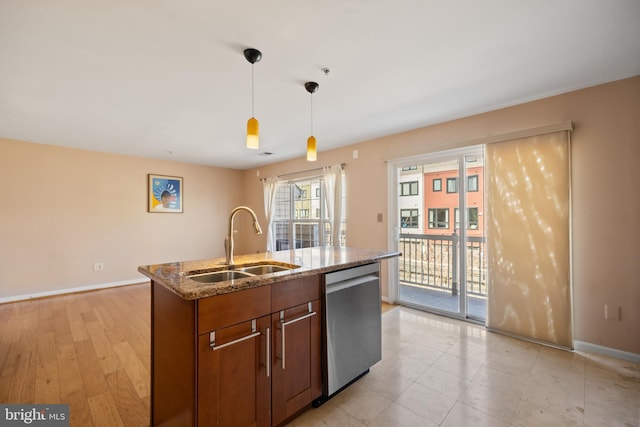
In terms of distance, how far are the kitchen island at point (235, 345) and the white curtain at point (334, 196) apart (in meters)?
2.58

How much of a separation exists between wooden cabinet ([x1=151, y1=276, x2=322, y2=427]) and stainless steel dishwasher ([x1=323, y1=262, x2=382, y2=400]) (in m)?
0.09

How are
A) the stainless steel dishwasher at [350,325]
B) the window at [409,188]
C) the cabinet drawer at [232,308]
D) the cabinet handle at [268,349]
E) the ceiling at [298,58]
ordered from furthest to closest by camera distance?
the window at [409,188], the stainless steel dishwasher at [350,325], the ceiling at [298,58], the cabinet handle at [268,349], the cabinet drawer at [232,308]

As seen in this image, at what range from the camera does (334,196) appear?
14.6 ft

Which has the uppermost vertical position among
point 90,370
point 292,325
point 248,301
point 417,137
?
point 417,137

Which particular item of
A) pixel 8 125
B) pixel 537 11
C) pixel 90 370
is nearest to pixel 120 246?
pixel 8 125

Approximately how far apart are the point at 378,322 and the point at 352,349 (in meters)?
0.34

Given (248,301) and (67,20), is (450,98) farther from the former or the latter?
(67,20)

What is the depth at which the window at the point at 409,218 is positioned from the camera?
3686 mm

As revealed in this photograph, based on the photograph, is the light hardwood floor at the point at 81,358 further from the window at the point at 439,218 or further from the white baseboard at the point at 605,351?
the white baseboard at the point at 605,351

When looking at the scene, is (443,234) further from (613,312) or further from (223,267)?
(223,267)

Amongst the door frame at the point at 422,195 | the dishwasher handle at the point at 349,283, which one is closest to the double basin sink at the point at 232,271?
the dishwasher handle at the point at 349,283

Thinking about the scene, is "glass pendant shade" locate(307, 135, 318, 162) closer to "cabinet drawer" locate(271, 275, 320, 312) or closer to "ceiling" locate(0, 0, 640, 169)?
"ceiling" locate(0, 0, 640, 169)

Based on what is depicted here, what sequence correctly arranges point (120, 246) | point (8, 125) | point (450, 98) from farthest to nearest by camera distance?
1. point (120, 246)
2. point (8, 125)
3. point (450, 98)

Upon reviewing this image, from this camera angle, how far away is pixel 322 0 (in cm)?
148
